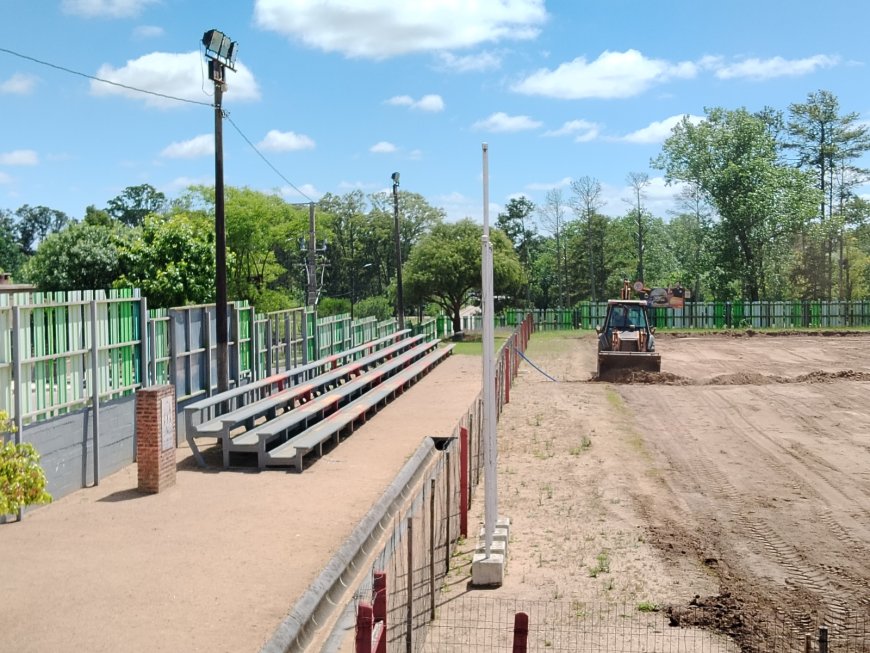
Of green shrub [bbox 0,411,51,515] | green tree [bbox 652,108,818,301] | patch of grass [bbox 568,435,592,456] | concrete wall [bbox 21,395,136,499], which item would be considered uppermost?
green tree [bbox 652,108,818,301]

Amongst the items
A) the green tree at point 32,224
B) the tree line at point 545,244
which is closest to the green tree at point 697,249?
the tree line at point 545,244

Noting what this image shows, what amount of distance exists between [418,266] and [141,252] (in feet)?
61.8

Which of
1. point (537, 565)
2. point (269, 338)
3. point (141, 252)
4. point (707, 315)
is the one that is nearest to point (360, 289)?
point (707, 315)

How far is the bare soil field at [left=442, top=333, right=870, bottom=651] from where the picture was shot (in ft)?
31.1

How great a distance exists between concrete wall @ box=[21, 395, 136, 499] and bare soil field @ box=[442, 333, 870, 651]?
6.11m

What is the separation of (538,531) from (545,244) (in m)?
84.4

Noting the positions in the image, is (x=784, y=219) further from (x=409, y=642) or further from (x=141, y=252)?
(x=409, y=642)

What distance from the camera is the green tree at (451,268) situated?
169ft

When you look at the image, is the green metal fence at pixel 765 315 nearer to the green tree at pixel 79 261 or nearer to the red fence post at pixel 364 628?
the green tree at pixel 79 261

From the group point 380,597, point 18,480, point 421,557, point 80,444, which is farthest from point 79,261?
point 380,597

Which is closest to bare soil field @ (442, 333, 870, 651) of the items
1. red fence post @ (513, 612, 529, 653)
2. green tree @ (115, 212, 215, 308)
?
red fence post @ (513, 612, 529, 653)

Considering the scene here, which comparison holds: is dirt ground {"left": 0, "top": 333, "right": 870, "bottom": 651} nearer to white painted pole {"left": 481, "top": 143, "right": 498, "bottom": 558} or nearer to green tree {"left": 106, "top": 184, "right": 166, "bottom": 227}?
white painted pole {"left": 481, "top": 143, "right": 498, "bottom": 558}

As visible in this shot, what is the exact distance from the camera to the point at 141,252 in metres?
37.1

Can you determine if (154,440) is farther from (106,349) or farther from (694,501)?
(694,501)
